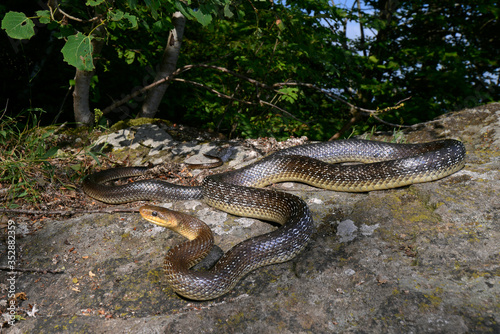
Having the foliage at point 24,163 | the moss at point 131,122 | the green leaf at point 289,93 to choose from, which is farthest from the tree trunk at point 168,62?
the green leaf at point 289,93

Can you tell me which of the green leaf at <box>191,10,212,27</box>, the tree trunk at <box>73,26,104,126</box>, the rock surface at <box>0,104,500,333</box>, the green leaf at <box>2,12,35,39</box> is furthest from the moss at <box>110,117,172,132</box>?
the green leaf at <box>191,10,212,27</box>

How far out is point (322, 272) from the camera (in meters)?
3.63

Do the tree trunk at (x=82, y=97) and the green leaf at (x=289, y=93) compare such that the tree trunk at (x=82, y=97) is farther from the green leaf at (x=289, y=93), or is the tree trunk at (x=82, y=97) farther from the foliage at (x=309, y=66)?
the green leaf at (x=289, y=93)

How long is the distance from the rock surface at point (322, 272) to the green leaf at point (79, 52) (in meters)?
1.96

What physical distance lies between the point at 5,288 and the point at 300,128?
24.7 ft

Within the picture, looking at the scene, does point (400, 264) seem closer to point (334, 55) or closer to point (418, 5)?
Answer: point (334, 55)

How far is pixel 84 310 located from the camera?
341 cm

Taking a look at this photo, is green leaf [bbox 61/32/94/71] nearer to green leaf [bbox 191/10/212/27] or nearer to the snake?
green leaf [bbox 191/10/212/27]

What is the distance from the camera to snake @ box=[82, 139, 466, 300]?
3.71 meters

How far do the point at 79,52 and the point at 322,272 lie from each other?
3615mm

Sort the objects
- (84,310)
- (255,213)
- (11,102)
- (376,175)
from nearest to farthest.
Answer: (84,310) → (255,213) → (376,175) → (11,102)

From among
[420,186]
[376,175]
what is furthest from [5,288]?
[420,186]

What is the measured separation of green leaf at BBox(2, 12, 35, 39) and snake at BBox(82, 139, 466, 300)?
2.42m

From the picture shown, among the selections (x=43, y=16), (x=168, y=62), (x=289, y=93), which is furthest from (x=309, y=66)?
(x=43, y=16)
